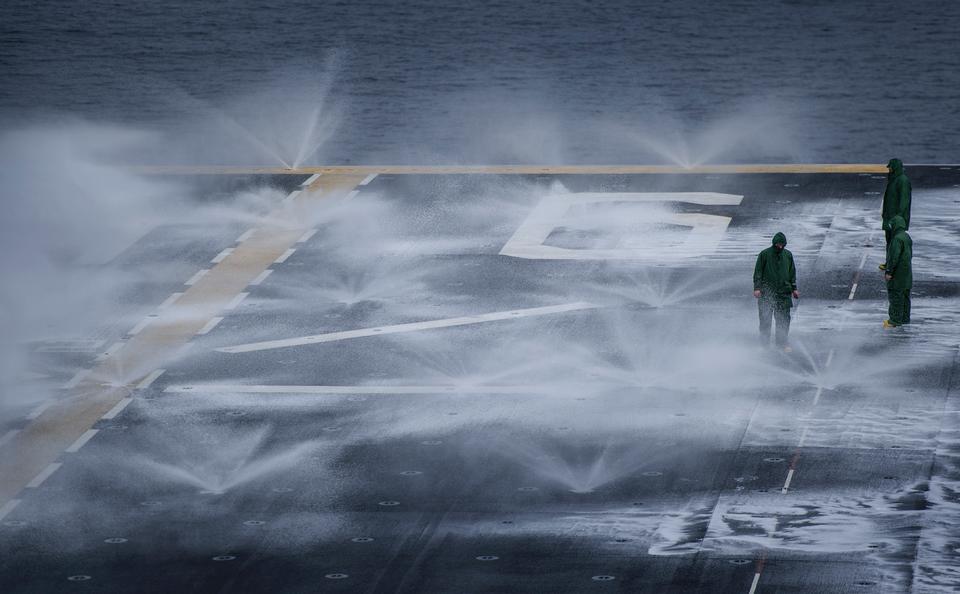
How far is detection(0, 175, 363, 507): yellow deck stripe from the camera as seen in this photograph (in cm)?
2778

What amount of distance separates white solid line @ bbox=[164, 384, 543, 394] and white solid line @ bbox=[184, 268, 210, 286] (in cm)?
690

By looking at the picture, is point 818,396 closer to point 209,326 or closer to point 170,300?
point 209,326

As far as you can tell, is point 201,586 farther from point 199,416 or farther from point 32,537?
point 199,416

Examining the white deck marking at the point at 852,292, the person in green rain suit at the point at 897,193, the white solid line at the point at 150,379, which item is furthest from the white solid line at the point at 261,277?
the person in green rain suit at the point at 897,193

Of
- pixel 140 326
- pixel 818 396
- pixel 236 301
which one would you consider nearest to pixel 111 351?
pixel 140 326

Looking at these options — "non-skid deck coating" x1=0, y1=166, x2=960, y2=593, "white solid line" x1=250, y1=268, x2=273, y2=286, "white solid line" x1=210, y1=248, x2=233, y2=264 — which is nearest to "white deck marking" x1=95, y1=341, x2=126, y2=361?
"non-skid deck coating" x1=0, y1=166, x2=960, y2=593

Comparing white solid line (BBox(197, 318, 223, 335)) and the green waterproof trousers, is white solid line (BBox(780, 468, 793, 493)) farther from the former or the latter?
white solid line (BBox(197, 318, 223, 335))

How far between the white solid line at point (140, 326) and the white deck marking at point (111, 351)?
621mm

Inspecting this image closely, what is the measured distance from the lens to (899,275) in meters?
32.4

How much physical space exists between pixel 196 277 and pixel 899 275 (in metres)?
14.1

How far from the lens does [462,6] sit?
96.8 m

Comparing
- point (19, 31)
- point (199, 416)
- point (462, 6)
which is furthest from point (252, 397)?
point (462, 6)

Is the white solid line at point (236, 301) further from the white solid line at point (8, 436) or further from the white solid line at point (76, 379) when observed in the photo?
the white solid line at point (8, 436)

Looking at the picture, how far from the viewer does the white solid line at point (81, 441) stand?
27984 mm
